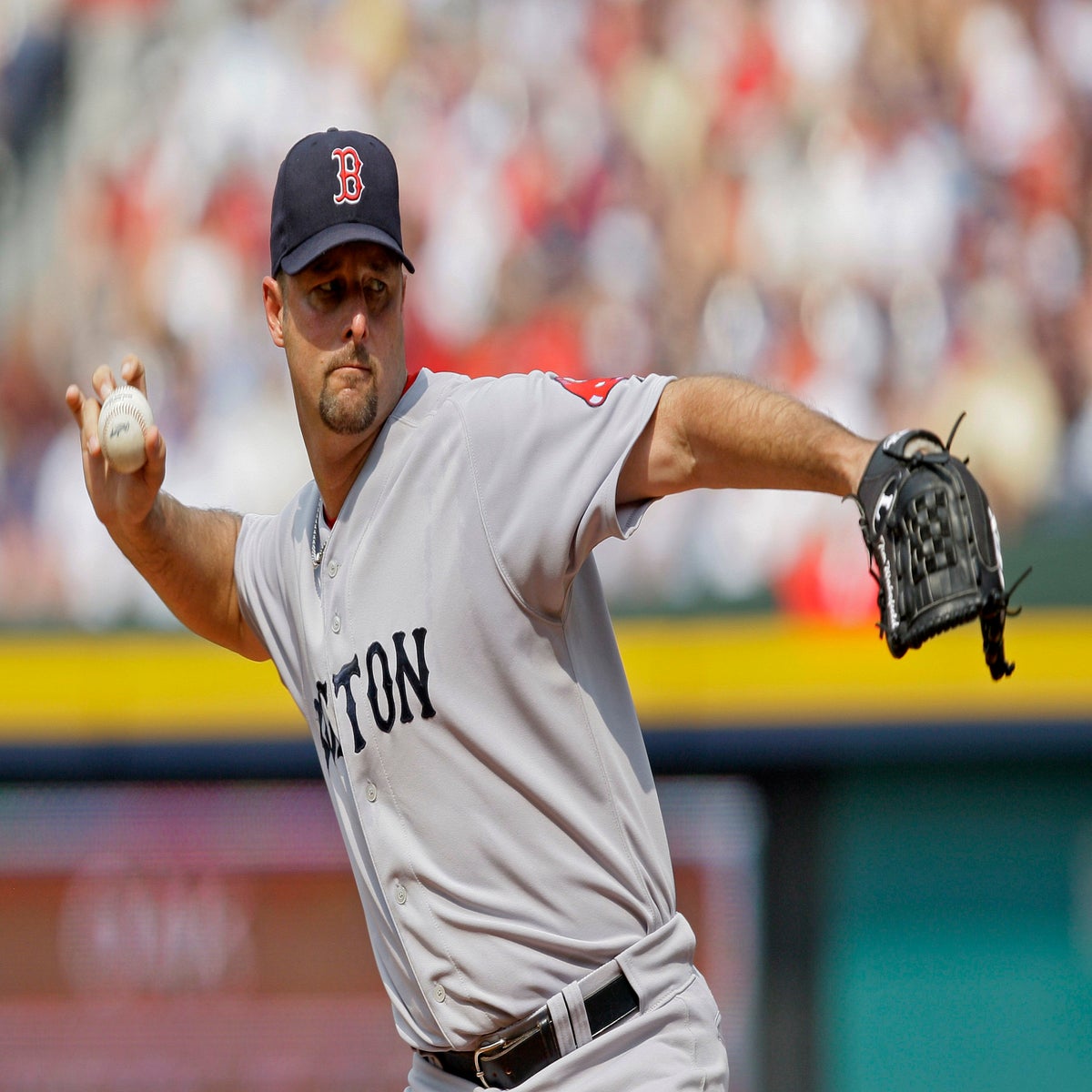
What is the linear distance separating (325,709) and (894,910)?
457cm

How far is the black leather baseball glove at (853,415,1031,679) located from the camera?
1938 mm

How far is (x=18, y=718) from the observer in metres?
6.69

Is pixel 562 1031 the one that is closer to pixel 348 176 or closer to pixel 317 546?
pixel 317 546

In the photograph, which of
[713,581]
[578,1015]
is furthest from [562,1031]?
[713,581]

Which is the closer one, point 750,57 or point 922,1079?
point 922,1079

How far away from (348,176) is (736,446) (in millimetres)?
762

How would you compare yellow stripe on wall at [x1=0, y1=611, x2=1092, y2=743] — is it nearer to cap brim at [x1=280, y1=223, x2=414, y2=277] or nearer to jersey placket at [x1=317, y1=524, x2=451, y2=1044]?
jersey placket at [x1=317, y1=524, x2=451, y2=1044]

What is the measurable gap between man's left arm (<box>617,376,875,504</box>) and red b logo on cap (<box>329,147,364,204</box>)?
57 centimetres

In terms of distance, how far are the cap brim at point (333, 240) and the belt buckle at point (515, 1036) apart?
1121 millimetres

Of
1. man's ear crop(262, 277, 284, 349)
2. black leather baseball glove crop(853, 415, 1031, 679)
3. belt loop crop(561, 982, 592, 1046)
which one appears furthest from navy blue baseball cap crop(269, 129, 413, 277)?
belt loop crop(561, 982, 592, 1046)

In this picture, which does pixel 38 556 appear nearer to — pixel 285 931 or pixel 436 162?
pixel 285 931

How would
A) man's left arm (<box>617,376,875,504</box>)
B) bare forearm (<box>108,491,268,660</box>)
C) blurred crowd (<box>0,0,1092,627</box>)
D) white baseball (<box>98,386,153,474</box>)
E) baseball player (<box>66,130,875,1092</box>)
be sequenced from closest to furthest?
man's left arm (<box>617,376,875,504</box>) < baseball player (<box>66,130,875,1092</box>) < white baseball (<box>98,386,153,474</box>) < bare forearm (<box>108,491,268,660</box>) < blurred crowd (<box>0,0,1092,627</box>)

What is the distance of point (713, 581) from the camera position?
→ 6.60 metres

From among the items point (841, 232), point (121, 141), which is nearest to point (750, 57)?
point (841, 232)
